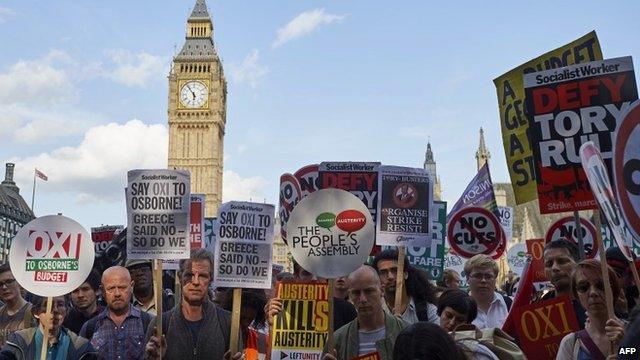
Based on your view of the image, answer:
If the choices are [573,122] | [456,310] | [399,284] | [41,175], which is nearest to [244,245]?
[399,284]

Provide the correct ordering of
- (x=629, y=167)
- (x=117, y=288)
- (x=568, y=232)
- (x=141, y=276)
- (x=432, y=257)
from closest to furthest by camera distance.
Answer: (x=629, y=167) → (x=117, y=288) → (x=141, y=276) → (x=568, y=232) → (x=432, y=257)

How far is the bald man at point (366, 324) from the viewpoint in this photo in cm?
366

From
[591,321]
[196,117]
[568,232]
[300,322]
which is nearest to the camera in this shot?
[591,321]

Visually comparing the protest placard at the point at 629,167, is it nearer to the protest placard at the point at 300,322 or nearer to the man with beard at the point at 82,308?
the protest placard at the point at 300,322

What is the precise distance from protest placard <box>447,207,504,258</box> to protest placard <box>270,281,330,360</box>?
390 cm

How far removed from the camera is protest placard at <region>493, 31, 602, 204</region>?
5.29 m

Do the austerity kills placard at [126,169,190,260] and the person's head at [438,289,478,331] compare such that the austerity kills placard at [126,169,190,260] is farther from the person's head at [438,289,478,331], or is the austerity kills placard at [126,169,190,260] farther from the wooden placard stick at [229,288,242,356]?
the person's head at [438,289,478,331]

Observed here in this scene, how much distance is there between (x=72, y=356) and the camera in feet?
13.4

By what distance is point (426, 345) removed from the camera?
6.89 feet

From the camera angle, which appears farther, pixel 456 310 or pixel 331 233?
pixel 331 233

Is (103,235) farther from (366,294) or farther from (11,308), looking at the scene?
(366,294)

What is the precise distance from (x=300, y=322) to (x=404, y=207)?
176 centimetres

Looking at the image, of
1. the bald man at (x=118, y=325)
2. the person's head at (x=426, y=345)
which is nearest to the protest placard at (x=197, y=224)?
the bald man at (x=118, y=325)

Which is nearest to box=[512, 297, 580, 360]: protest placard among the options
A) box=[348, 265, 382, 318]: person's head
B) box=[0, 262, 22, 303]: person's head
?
box=[348, 265, 382, 318]: person's head
